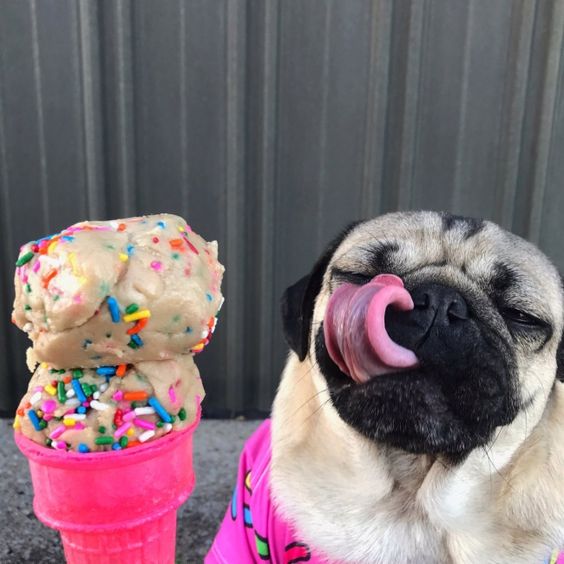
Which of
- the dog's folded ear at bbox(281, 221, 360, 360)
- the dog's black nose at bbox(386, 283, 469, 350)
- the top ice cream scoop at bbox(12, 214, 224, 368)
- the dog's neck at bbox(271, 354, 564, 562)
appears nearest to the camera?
the dog's black nose at bbox(386, 283, 469, 350)

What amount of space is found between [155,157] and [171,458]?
2340mm

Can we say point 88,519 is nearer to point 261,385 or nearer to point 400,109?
point 261,385

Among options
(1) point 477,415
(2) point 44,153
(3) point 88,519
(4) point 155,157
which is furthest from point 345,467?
(2) point 44,153

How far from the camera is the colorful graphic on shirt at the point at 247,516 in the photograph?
7.79 feet

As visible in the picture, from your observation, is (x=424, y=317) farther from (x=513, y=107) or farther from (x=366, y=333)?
(x=513, y=107)

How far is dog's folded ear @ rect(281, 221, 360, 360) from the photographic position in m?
2.37

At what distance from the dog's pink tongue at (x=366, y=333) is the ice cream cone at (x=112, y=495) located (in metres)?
0.77

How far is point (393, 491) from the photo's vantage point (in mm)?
2133

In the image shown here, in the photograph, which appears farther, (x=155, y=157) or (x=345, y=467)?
(x=155, y=157)

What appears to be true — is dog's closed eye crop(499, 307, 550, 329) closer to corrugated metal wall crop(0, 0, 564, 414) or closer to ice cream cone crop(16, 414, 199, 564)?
ice cream cone crop(16, 414, 199, 564)

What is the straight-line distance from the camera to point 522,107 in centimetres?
399

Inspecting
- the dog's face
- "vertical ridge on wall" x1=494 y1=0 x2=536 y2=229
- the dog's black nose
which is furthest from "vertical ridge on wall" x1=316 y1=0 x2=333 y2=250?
the dog's black nose

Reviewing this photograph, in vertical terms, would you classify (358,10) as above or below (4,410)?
above

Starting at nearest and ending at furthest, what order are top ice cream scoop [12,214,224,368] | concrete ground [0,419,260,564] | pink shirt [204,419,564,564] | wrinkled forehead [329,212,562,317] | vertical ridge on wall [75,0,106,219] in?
top ice cream scoop [12,214,224,368]
wrinkled forehead [329,212,562,317]
pink shirt [204,419,564,564]
concrete ground [0,419,260,564]
vertical ridge on wall [75,0,106,219]
